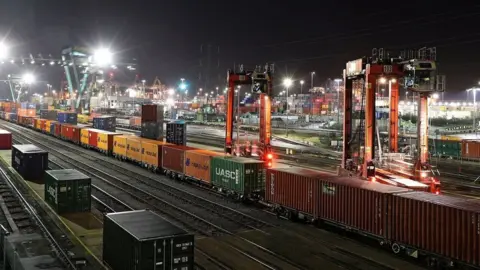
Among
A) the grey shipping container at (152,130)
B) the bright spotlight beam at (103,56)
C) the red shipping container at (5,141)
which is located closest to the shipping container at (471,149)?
the grey shipping container at (152,130)

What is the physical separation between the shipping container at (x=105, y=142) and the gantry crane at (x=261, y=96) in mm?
21137

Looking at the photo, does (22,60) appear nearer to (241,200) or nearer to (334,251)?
(241,200)

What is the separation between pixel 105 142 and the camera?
58.7 metres

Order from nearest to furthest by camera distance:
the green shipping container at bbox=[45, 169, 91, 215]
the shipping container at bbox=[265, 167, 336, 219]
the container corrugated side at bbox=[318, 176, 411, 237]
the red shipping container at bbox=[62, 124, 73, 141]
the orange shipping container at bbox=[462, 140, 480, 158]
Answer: the container corrugated side at bbox=[318, 176, 411, 237], the shipping container at bbox=[265, 167, 336, 219], the green shipping container at bbox=[45, 169, 91, 215], the orange shipping container at bbox=[462, 140, 480, 158], the red shipping container at bbox=[62, 124, 73, 141]

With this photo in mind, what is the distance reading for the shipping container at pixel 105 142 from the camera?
5762 cm

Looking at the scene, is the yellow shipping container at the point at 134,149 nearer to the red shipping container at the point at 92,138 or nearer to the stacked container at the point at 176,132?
the stacked container at the point at 176,132

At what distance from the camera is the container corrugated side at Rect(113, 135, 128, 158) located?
172ft

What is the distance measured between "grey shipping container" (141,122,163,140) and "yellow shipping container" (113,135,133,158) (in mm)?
4535

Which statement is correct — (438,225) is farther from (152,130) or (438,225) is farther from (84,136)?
→ (84,136)

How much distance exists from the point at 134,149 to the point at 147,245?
36396 mm

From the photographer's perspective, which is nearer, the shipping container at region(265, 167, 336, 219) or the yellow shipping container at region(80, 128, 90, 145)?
the shipping container at region(265, 167, 336, 219)

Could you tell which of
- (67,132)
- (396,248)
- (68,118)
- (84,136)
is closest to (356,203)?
(396,248)

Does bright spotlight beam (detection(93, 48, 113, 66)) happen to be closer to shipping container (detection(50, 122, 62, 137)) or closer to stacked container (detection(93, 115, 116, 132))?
stacked container (detection(93, 115, 116, 132))

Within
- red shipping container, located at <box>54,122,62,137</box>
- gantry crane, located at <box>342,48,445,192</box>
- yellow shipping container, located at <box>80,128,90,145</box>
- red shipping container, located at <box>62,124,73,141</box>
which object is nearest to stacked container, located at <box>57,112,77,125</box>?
red shipping container, located at <box>54,122,62,137</box>
